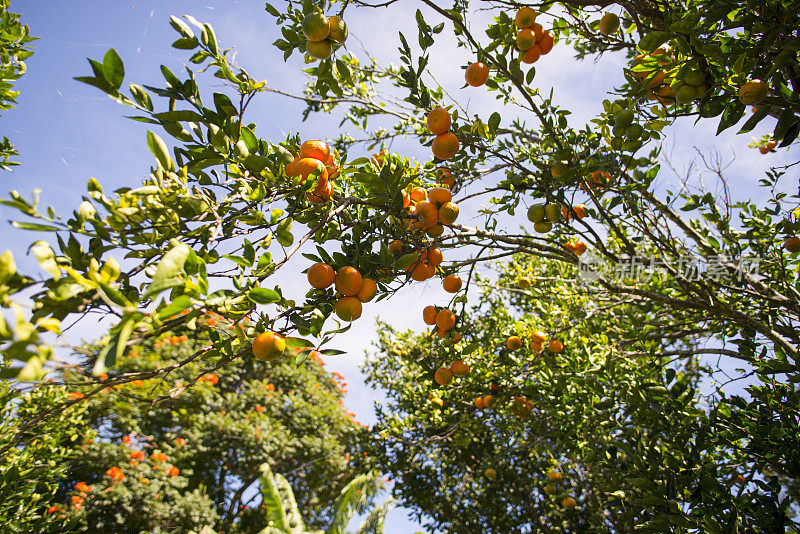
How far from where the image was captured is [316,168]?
4.15 ft

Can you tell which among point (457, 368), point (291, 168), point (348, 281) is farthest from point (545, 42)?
point (457, 368)

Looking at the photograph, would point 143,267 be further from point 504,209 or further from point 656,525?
point 656,525

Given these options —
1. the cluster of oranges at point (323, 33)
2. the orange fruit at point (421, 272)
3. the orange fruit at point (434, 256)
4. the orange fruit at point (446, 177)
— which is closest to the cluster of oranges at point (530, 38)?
the orange fruit at point (446, 177)

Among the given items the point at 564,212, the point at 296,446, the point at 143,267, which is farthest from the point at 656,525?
the point at 296,446

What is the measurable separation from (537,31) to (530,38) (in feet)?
0.34

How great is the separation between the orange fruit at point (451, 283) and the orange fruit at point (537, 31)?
1.25m

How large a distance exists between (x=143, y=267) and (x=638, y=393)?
2347 millimetres

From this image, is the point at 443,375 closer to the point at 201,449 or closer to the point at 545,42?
the point at 545,42

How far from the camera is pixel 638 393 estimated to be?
84.8 inches

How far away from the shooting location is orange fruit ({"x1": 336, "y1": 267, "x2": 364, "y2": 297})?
4.30ft

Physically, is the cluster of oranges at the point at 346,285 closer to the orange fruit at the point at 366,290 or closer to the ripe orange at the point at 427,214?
the orange fruit at the point at 366,290

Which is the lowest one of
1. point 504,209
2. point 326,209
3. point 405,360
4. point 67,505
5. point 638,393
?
point 638,393

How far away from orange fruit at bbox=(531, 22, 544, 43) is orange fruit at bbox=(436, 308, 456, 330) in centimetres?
142

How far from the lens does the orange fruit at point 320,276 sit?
1.35 m
